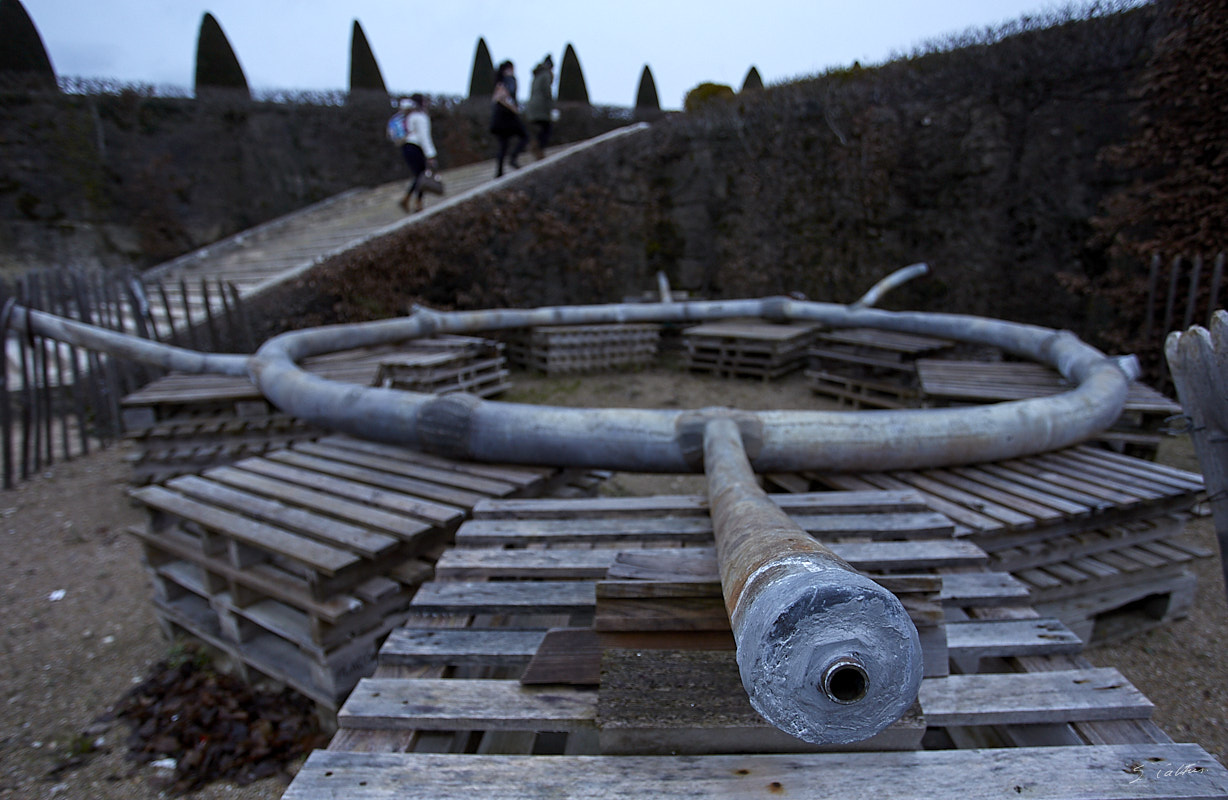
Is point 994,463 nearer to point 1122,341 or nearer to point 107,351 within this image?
point 1122,341

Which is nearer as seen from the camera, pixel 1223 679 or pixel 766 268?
pixel 1223 679

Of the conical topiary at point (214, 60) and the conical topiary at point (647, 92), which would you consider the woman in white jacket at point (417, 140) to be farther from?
the conical topiary at point (647, 92)

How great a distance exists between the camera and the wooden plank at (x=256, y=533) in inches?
105

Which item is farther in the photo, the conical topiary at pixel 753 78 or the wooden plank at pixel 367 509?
the conical topiary at pixel 753 78

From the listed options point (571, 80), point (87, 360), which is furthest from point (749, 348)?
point (571, 80)

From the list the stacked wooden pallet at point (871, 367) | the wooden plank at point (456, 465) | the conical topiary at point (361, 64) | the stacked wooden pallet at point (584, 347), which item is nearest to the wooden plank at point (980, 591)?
the wooden plank at point (456, 465)

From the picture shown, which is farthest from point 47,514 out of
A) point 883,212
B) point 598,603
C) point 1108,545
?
point 883,212

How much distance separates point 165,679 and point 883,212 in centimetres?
1036

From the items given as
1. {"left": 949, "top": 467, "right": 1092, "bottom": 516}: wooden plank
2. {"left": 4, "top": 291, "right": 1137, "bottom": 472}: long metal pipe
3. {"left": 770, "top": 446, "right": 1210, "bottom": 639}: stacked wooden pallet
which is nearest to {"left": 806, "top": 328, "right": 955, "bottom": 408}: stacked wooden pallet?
{"left": 4, "top": 291, "right": 1137, "bottom": 472}: long metal pipe

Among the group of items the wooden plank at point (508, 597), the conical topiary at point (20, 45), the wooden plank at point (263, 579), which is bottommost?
the wooden plank at point (263, 579)

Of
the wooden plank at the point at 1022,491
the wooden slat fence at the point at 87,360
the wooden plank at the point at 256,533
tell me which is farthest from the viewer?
the wooden slat fence at the point at 87,360

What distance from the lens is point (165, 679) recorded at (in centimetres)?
345

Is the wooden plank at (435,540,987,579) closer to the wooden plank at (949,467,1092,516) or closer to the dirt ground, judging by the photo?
the wooden plank at (949,467,1092,516)

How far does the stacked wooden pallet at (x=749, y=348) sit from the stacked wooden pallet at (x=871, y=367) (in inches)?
17.0
